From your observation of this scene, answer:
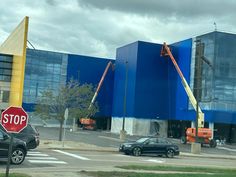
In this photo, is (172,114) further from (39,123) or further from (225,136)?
(39,123)

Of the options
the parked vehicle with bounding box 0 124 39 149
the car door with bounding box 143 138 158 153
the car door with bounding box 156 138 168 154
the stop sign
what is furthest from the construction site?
the stop sign

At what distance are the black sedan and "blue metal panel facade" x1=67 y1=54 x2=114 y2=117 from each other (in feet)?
231

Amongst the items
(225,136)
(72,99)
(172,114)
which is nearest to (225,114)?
(225,136)

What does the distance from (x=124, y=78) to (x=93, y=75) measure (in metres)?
17.2

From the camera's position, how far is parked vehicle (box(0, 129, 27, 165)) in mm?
20312

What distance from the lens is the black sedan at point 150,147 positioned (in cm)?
3325

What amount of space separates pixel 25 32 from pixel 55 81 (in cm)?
5095

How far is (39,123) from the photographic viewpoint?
10062 centimetres

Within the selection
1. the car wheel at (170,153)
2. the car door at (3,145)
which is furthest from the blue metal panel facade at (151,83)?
the car door at (3,145)

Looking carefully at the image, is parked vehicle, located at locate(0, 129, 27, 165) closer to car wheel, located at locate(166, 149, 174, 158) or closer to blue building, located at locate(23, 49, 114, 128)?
A: car wheel, located at locate(166, 149, 174, 158)

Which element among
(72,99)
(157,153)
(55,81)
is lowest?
(157,153)

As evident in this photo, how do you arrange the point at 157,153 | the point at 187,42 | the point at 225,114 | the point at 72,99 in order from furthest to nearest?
the point at 187,42 → the point at 225,114 → the point at 72,99 → the point at 157,153

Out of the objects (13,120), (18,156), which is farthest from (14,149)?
(13,120)

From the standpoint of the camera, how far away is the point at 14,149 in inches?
816
